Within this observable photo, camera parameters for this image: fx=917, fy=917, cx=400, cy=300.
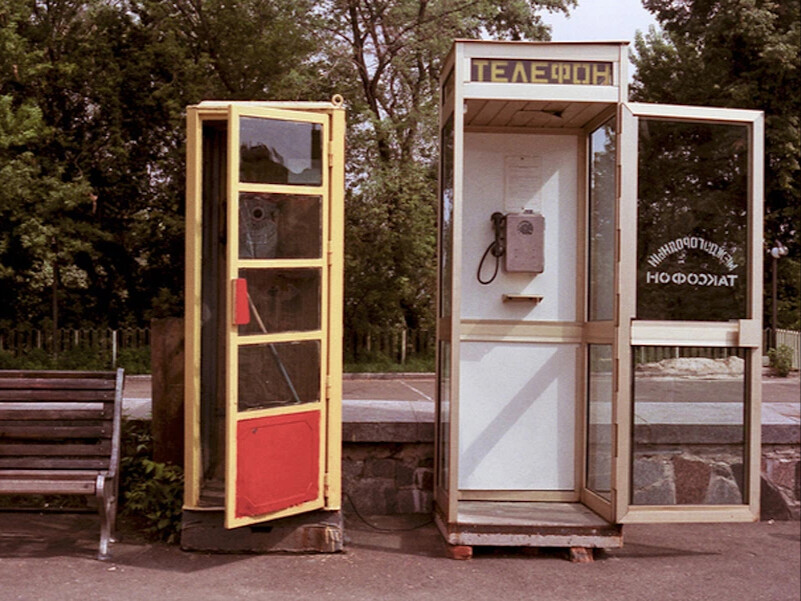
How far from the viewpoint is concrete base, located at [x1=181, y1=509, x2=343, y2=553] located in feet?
17.5

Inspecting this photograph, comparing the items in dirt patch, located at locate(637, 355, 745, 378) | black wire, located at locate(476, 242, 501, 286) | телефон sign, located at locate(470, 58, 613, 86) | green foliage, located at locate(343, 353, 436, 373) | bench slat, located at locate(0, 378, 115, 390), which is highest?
телефон sign, located at locate(470, 58, 613, 86)

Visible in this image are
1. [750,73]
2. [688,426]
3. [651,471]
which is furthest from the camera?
[750,73]

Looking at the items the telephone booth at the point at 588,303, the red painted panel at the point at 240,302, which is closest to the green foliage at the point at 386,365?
the telephone booth at the point at 588,303

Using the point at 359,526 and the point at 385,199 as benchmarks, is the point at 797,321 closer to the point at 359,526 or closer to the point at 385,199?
the point at 385,199

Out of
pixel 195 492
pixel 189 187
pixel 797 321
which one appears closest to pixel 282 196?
pixel 189 187

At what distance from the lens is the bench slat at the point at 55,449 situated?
18.3 feet

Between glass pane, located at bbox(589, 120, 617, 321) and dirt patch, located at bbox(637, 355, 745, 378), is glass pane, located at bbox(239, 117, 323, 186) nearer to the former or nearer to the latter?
glass pane, located at bbox(589, 120, 617, 321)

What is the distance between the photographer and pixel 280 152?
5309 mm

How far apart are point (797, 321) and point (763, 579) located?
2466 centimetres

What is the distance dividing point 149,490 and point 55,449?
62 centimetres

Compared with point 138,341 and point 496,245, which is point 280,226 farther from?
point 138,341

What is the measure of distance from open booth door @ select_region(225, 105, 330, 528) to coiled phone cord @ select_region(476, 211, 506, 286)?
1296 millimetres

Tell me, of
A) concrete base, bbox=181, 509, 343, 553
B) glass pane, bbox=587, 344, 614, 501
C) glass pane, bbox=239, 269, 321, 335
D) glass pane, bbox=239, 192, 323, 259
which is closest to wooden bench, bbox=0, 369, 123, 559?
concrete base, bbox=181, 509, 343, 553

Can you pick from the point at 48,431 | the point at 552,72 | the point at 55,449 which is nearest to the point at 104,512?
the point at 55,449
